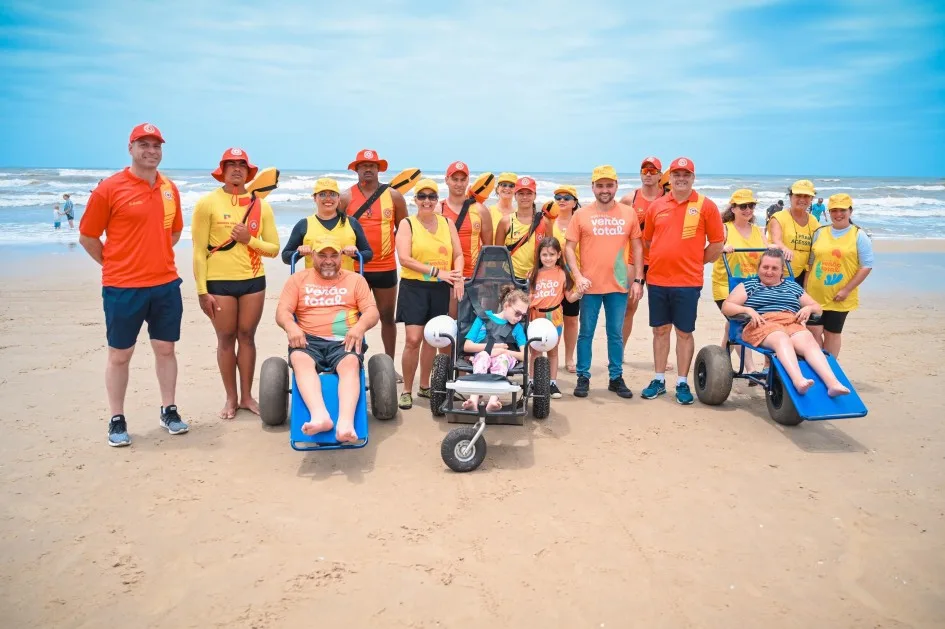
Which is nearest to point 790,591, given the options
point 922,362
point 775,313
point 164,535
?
point 775,313

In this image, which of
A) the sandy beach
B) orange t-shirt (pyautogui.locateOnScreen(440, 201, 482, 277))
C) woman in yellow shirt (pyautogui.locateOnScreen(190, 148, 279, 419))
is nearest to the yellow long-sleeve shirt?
woman in yellow shirt (pyautogui.locateOnScreen(190, 148, 279, 419))

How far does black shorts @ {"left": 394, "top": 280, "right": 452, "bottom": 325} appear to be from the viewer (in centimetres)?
561

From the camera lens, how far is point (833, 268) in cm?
601

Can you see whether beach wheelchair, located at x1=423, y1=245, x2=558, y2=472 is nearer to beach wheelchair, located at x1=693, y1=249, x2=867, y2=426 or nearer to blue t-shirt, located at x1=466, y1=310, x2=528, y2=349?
blue t-shirt, located at x1=466, y1=310, x2=528, y2=349

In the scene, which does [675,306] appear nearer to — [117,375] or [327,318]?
[327,318]

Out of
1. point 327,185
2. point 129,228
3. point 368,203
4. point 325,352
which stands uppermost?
point 327,185

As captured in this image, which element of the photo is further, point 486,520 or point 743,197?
point 743,197

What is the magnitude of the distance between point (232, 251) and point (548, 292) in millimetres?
2677

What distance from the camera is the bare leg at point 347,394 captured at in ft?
14.1

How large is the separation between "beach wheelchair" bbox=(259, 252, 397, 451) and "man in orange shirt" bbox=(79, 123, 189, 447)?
0.82 metres

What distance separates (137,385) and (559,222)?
447cm

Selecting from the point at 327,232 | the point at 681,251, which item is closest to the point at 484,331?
the point at 327,232

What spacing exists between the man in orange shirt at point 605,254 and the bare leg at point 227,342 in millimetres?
2949

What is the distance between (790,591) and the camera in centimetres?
316
